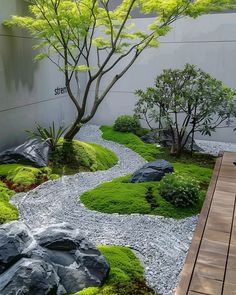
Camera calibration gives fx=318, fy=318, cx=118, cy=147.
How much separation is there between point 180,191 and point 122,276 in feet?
5.71

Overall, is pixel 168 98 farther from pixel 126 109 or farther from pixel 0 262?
pixel 0 262

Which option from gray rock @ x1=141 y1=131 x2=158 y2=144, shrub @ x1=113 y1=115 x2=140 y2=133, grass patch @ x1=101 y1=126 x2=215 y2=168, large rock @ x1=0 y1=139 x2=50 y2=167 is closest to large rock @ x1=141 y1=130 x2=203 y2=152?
gray rock @ x1=141 y1=131 x2=158 y2=144

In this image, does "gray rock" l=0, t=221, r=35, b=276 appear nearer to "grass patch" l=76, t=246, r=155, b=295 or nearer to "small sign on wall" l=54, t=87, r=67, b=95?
"grass patch" l=76, t=246, r=155, b=295

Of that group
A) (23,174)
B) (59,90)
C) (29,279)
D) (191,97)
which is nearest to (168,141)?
(191,97)

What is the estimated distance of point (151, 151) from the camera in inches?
282

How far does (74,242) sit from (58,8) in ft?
13.6

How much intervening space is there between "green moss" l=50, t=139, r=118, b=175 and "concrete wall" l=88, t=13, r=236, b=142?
3284mm

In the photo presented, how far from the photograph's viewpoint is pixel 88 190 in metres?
4.94

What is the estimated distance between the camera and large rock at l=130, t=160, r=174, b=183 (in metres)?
5.18

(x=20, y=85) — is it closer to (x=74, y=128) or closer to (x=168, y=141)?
(x=74, y=128)

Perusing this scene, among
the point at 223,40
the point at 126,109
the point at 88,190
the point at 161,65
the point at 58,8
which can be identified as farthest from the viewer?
the point at 126,109

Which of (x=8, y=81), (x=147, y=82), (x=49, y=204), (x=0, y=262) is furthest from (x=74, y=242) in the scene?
(x=147, y=82)

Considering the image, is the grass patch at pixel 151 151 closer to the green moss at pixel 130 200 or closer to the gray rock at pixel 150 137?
the gray rock at pixel 150 137

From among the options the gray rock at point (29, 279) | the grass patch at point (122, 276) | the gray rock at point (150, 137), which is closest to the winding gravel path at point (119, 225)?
the grass patch at point (122, 276)
